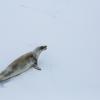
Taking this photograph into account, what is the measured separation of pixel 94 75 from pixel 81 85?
0.49ft

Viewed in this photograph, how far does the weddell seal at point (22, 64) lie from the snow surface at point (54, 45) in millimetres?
42

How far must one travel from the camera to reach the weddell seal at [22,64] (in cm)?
253

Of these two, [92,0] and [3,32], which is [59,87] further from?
[92,0]

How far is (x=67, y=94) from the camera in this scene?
2531 millimetres

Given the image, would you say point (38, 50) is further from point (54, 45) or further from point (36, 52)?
point (54, 45)

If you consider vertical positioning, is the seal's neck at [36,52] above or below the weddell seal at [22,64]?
above

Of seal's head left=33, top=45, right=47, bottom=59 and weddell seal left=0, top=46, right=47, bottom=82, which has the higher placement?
seal's head left=33, top=45, right=47, bottom=59

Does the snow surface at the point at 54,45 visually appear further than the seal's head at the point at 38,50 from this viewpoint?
No

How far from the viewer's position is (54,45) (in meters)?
3.03

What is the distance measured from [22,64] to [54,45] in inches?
19.1

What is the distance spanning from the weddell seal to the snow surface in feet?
0.14

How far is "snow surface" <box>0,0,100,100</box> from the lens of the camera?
2.55m

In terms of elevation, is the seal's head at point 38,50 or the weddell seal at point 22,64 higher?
the seal's head at point 38,50

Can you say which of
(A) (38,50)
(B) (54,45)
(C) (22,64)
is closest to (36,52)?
(A) (38,50)
